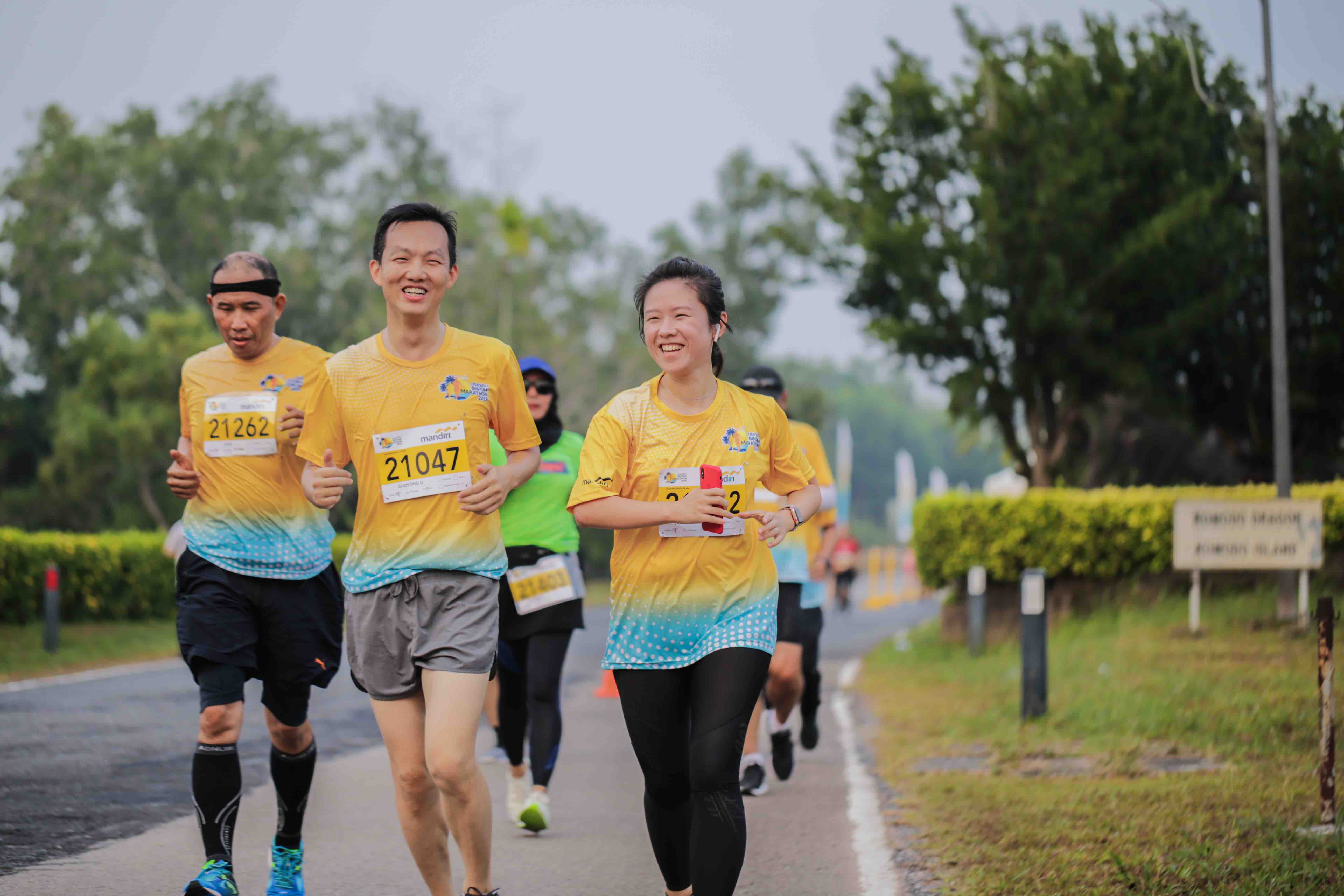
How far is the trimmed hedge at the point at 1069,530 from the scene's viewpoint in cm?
1764

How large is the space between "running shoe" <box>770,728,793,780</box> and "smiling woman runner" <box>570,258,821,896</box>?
13.2ft

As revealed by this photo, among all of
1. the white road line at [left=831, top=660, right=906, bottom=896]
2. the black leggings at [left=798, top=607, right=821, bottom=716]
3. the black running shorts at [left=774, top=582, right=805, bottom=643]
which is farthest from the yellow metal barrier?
the black running shorts at [left=774, top=582, right=805, bottom=643]

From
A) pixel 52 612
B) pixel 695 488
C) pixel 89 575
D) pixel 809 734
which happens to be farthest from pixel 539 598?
pixel 89 575

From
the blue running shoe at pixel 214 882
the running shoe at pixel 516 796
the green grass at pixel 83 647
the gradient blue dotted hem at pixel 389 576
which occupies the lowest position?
the green grass at pixel 83 647

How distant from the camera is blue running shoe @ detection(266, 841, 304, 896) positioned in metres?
5.45

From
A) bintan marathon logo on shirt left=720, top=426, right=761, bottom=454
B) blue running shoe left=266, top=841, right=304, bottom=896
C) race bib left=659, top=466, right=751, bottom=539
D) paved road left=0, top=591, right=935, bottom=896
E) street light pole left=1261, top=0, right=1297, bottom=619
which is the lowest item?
paved road left=0, top=591, right=935, bottom=896

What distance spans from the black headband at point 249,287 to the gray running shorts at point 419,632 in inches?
56.1

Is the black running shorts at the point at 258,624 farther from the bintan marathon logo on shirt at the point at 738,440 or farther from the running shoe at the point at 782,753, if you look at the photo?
the running shoe at the point at 782,753

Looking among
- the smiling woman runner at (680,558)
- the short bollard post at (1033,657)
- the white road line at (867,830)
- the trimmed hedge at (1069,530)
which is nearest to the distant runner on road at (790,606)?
the white road line at (867,830)

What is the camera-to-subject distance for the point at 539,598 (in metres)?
7.41

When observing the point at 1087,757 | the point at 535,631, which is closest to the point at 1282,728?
the point at 1087,757

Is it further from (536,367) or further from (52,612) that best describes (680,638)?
(52,612)

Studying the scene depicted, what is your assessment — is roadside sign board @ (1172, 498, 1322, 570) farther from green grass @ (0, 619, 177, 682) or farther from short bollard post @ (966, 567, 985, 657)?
green grass @ (0, 619, 177, 682)

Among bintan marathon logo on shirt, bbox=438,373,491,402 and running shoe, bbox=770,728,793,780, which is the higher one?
bintan marathon logo on shirt, bbox=438,373,491,402
